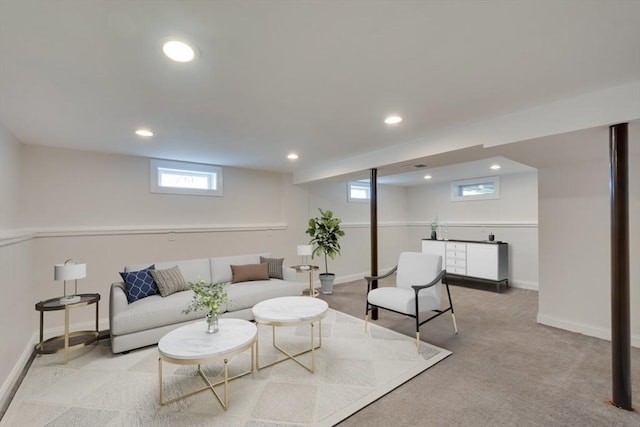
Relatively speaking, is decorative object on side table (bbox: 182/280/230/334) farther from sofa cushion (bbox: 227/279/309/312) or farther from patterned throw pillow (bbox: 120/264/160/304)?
patterned throw pillow (bbox: 120/264/160/304)

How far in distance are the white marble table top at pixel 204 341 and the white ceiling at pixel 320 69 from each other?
191cm

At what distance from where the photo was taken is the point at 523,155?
314 centimetres

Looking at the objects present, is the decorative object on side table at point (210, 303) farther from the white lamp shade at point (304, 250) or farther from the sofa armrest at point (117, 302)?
the white lamp shade at point (304, 250)

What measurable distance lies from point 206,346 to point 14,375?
6.22 ft

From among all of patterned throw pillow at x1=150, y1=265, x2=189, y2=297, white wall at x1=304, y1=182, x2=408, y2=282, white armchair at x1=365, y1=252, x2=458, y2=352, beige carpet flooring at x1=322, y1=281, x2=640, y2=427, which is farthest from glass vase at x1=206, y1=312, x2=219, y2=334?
white wall at x1=304, y1=182, x2=408, y2=282

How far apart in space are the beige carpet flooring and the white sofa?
1.72 meters

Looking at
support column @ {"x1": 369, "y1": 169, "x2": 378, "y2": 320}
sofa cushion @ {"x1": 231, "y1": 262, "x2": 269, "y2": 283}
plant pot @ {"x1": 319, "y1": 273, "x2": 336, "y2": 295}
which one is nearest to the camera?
support column @ {"x1": 369, "y1": 169, "x2": 378, "y2": 320}

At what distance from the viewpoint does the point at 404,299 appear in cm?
313

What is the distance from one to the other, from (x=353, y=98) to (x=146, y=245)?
3721 mm

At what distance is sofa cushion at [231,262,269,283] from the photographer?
13.9ft

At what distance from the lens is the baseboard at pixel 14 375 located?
223 cm

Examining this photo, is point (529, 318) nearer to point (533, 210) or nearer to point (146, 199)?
point (533, 210)

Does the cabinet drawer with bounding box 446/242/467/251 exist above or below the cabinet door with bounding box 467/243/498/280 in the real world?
above

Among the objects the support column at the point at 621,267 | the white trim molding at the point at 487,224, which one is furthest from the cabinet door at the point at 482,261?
the support column at the point at 621,267
